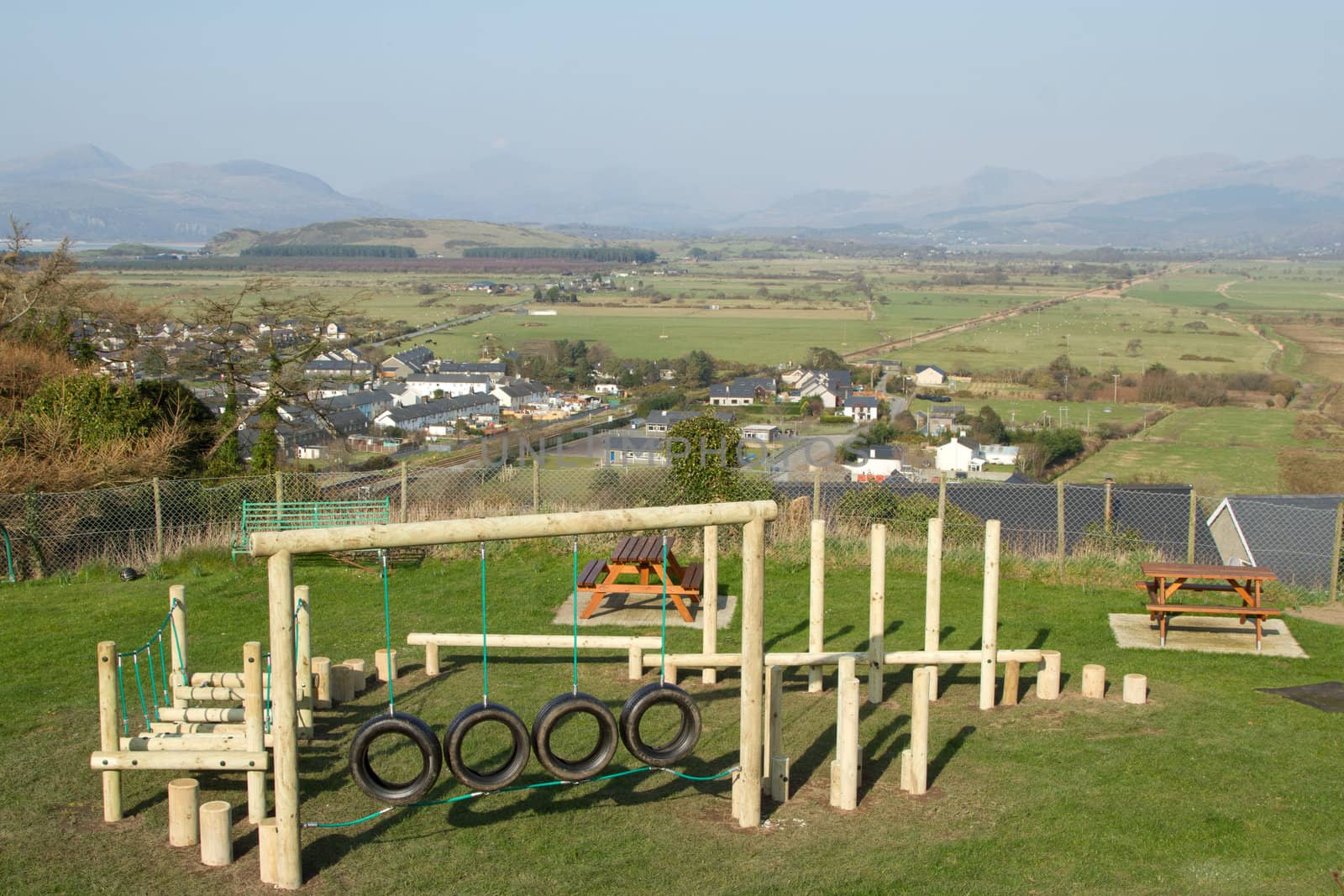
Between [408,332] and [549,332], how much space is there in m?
10.0

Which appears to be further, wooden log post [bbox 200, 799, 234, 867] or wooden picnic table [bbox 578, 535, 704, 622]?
wooden picnic table [bbox 578, 535, 704, 622]

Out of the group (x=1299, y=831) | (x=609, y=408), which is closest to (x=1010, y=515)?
(x=1299, y=831)

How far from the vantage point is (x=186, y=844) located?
7141 millimetres

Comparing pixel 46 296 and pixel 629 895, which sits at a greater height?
pixel 46 296

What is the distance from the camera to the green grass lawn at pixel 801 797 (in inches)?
267

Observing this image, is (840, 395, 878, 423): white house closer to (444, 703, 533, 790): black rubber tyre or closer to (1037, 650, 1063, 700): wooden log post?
(1037, 650, 1063, 700): wooden log post

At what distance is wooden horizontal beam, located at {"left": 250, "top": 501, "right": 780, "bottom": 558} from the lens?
666 centimetres

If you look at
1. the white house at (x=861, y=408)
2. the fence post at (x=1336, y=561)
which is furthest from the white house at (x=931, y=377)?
the fence post at (x=1336, y=561)

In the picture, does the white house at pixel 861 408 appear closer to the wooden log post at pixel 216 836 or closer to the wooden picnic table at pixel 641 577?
the wooden picnic table at pixel 641 577

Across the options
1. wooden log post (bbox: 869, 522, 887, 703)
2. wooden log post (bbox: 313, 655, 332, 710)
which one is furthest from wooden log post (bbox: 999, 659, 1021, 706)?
wooden log post (bbox: 313, 655, 332, 710)

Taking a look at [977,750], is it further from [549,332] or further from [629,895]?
[549,332]

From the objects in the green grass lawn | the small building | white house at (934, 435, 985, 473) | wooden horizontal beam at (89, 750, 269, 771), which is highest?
wooden horizontal beam at (89, 750, 269, 771)

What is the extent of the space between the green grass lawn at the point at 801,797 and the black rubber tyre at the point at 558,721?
1.30 feet

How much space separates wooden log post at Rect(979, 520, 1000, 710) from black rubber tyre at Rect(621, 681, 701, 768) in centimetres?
337
